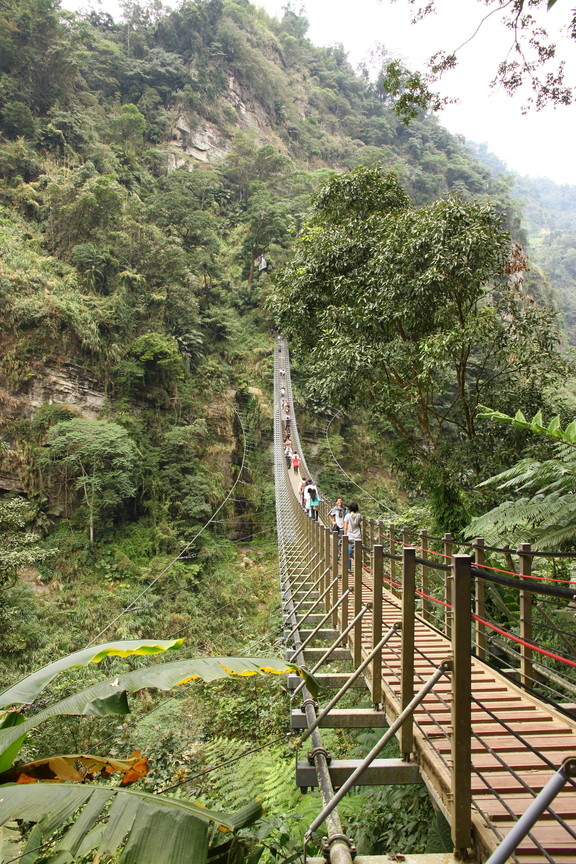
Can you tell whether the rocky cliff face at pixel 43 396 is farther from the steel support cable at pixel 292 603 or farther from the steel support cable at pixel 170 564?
the steel support cable at pixel 292 603

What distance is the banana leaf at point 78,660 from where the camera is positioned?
134 centimetres

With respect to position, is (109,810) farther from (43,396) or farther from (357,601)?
(43,396)

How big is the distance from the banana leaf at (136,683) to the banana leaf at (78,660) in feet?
0.18

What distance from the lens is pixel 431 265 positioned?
15.5 feet

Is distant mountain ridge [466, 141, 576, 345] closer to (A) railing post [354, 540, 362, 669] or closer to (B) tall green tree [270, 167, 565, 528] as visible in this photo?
(B) tall green tree [270, 167, 565, 528]

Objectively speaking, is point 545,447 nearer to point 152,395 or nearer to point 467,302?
point 467,302

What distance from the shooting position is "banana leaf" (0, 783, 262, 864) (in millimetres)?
906

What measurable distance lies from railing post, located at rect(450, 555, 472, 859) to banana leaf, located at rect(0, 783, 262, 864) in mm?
440

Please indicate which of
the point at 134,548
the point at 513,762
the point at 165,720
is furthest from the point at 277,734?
the point at 134,548

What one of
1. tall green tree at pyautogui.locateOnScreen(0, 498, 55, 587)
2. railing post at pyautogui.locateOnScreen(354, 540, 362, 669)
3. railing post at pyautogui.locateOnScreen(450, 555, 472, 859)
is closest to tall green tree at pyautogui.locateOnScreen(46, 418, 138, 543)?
tall green tree at pyautogui.locateOnScreen(0, 498, 55, 587)

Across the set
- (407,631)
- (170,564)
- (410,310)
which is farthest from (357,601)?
(170,564)

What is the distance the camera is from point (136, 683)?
1.27 metres

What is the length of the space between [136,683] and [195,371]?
14057 mm

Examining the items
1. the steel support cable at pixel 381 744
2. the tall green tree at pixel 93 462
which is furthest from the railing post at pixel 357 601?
the tall green tree at pixel 93 462
